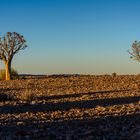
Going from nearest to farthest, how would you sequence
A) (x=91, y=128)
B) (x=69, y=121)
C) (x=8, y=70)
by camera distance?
(x=91, y=128) < (x=69, y=121) < (x=8, y=70)

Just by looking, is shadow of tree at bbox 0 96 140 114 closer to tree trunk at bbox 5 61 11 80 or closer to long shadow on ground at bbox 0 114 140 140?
long shadow on ground at bbox 0 114 140 140

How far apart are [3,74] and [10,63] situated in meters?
2.30

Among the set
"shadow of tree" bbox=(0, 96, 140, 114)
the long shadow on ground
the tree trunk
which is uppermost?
the tree trunk

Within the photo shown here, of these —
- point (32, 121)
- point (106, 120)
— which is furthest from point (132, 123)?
point (32, 121)

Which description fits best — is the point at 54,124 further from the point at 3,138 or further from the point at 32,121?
the point at 3,138

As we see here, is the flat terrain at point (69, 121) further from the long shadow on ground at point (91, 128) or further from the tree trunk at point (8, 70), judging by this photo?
the tree trunk at point (8, 70)

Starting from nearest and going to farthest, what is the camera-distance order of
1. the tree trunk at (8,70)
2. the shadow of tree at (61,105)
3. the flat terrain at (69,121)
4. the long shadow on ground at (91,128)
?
1. the long shadow on ground at (91,128)
2. the flat terrain at (69,121)
3. the shadow of tree at (61,105)
4. the tree trunk at (8,70)

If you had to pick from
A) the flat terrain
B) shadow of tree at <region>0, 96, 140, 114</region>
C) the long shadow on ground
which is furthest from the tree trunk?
the long shadow on ground

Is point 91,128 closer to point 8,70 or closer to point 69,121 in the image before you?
point 69,121

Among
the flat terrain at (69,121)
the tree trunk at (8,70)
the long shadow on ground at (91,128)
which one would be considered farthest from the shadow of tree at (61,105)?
the tree trunk at (8,70)

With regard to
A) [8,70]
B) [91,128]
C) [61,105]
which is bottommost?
[91,128]

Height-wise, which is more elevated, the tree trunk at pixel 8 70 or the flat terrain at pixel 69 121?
the tree trunk at pixel 8 70

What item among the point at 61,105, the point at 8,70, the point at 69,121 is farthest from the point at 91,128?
the point at 8,70

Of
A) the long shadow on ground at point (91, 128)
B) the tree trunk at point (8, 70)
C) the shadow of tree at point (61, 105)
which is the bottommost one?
the long shadow on ground at point (91, 128)
